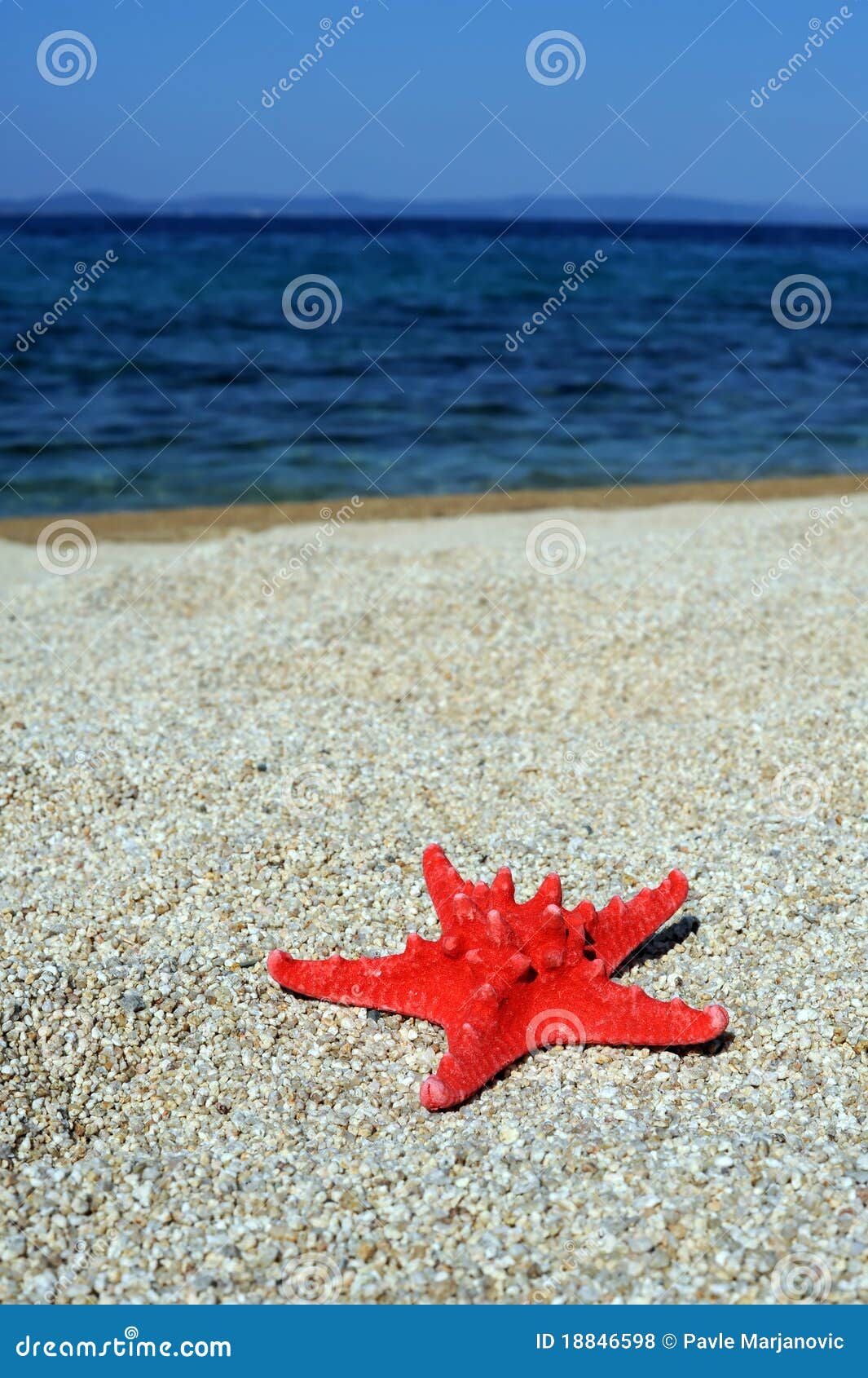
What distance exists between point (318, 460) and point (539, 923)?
10.8 meters

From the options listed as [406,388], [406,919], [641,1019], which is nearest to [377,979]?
[406,919]

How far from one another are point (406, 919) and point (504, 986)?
3.39 feet

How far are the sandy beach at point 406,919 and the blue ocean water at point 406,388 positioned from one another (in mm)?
4947

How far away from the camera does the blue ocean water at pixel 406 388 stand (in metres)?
13.7

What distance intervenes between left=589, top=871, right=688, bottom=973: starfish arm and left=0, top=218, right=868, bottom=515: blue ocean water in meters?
9.42

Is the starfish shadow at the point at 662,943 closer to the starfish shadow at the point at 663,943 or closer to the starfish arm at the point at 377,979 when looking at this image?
the starfish shadow at the point at 663,943

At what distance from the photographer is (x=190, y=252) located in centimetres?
4062

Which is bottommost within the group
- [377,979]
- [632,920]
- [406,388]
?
[377,979]

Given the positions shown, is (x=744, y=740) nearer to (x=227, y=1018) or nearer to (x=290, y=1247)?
(x=227, y=1018)

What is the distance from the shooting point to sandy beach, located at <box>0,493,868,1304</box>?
312 centimetres

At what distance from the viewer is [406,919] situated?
15.4 feet

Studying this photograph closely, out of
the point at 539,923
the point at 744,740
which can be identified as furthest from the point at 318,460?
the point at 539,923

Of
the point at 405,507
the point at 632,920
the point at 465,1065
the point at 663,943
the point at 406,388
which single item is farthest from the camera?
the point at 406,388

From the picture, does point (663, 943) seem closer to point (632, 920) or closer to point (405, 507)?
point (632, 920)
